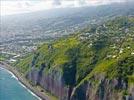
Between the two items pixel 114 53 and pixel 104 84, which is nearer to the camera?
pixel 104 84

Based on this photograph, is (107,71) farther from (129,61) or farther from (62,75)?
(62,75)

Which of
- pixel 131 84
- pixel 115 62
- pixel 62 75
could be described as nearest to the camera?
pixel 131 84

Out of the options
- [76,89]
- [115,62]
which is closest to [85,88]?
[76,89]

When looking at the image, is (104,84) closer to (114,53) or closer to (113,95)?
(113,95)

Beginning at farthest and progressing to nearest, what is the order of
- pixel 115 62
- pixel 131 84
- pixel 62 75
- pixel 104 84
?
pixel 62 75 → pixel 115 62 → pixel 104 84 → pixel 131 84

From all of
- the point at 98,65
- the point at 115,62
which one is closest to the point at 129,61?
the point at 115,62

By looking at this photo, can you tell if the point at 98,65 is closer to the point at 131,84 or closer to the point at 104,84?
the point at 104,84

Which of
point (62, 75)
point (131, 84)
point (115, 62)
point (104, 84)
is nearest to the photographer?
point (131, 84)

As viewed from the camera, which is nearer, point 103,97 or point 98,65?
point 103,97

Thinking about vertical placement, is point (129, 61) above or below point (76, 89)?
above
